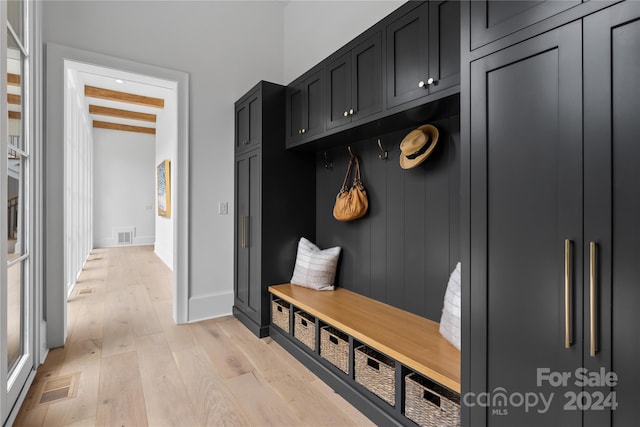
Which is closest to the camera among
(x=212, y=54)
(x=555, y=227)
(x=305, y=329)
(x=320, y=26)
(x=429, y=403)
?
(x=555, y=227)

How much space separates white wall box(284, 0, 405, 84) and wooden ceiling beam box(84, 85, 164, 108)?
3.38 metres

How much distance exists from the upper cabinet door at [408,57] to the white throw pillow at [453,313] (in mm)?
971

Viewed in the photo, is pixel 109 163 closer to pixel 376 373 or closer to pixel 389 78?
pixel 389 78

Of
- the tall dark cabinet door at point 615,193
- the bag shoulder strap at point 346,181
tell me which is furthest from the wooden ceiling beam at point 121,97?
the tall dark cabinet door at point 615,193

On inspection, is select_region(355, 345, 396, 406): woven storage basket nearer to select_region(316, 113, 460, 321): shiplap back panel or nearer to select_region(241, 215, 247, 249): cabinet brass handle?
select_region(316, 113, 460, 321): shiplap back panel

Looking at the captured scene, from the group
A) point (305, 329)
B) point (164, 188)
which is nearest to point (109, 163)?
point (164, 188)

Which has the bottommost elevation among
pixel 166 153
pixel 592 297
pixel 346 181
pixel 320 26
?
pixel 592 297

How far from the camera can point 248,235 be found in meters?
3.01

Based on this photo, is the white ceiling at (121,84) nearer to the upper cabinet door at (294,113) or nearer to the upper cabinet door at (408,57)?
the upper cabinet door at (294,113)

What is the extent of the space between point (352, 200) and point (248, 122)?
4.32ft

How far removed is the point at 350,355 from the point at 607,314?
129 cm

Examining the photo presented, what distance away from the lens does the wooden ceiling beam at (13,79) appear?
67.8 inches

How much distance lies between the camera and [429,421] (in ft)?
4.73

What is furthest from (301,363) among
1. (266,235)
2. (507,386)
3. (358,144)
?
(358,144)
